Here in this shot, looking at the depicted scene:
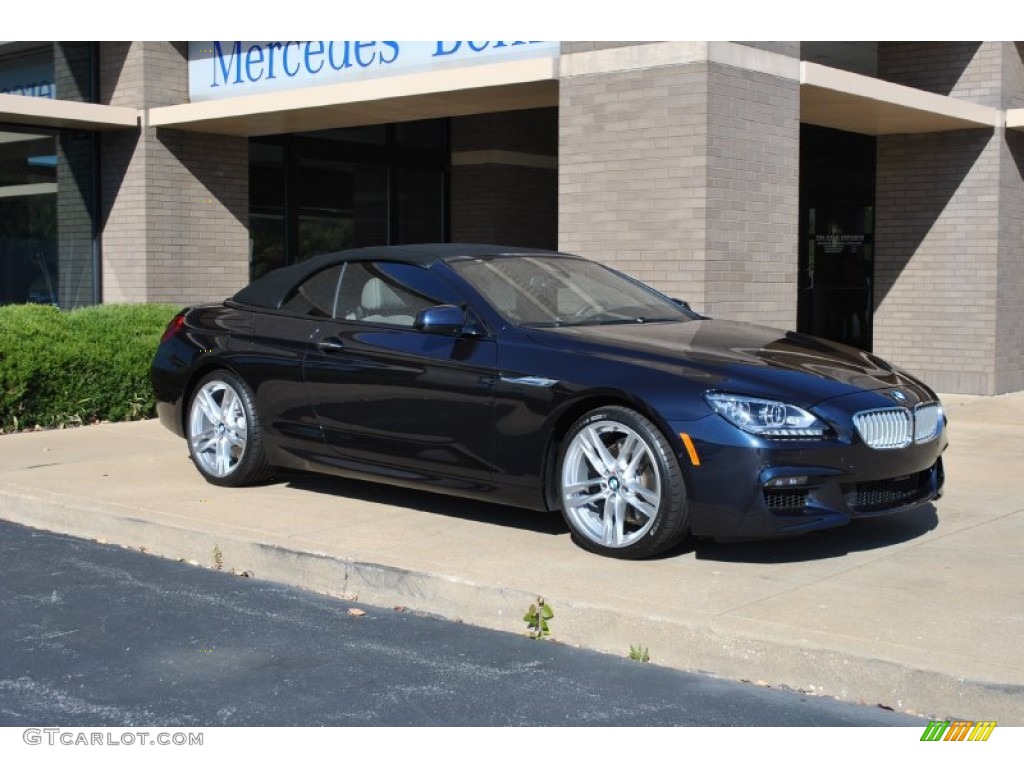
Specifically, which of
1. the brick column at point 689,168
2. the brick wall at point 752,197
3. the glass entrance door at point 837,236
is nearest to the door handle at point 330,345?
the brick column at point 689,168

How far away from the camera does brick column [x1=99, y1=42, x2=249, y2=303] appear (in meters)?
14.7

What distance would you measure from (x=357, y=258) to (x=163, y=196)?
766 cm

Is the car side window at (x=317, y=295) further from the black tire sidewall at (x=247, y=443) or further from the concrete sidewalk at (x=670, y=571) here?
the concrete sidewalk at (x=670, y=571)

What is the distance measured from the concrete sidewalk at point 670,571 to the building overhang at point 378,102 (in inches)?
185

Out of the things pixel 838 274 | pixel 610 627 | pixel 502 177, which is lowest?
pixel 610 627

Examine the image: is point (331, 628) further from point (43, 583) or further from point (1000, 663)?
point (1000, 663)

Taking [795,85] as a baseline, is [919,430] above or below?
below

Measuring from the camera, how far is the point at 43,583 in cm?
643

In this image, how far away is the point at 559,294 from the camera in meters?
7.33

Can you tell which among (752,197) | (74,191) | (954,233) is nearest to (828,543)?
(752,197)

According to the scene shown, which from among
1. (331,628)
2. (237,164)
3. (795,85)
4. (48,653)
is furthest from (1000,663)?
(237,164)

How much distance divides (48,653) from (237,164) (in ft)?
35.3

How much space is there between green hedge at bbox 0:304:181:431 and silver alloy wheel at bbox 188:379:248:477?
10.4 feet

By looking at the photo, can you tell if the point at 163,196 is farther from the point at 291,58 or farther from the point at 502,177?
the point at 502,177
